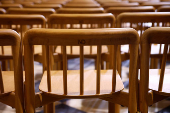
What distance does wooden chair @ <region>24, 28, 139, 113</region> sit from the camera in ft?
2.95

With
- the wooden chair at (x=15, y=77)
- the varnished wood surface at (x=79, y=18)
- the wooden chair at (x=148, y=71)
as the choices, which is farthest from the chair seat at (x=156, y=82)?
the wooden chair at (x=15, y=77)

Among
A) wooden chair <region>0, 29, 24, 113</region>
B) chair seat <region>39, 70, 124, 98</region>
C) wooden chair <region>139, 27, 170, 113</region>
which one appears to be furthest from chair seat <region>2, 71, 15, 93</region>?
wooden chair <region>139, 27, 170, 113</region>

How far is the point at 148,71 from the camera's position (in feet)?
3.36

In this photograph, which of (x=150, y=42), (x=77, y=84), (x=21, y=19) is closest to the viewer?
(x=150, y=42)

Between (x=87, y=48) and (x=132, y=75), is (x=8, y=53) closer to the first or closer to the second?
(x=87, y=48)

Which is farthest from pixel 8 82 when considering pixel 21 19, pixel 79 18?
pixel 79 18

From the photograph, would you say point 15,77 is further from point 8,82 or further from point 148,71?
point 148,71

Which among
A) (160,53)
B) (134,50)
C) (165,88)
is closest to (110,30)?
(134,50)

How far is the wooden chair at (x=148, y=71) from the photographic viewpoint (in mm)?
939

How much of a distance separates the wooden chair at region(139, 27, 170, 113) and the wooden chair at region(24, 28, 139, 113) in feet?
0.11

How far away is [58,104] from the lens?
7.06 feet

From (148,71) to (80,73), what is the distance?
30 cm

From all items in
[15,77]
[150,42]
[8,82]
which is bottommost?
[8,82]

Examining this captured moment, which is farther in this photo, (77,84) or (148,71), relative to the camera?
(77,84)
